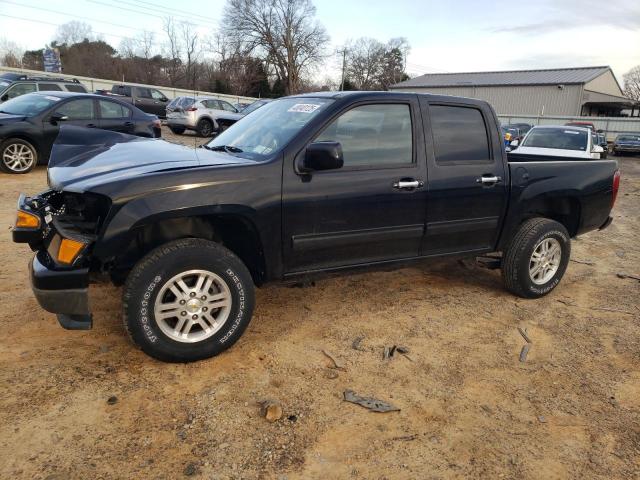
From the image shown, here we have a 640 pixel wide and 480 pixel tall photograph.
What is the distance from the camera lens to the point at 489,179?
4.12 metres

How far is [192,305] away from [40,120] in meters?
8.09

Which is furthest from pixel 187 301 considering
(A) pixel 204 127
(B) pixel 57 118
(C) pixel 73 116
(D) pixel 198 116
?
(A) pixel 204 127

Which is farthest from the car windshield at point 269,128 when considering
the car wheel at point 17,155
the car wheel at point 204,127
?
the car wheel at point 204,127

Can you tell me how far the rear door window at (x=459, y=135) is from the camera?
3.94 meters

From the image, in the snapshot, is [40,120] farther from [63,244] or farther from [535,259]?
[535,259]

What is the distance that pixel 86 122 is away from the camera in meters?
9.83

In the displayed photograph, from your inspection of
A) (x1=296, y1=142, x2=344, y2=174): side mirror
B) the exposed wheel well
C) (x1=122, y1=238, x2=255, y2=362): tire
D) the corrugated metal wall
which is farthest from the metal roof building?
(x1=122, y1=238, x2=255, y2=362): tire

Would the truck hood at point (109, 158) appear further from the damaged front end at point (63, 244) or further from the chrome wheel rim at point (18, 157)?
the chrome wheel rim at point (18, 157)

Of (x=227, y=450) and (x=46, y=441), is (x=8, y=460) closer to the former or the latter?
(x=46, y=441)

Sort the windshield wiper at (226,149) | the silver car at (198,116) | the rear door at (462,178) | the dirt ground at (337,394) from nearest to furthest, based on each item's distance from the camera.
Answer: the dirt ground at (337,394) < the windshield wiper at (226,149) < the rear door at (462,178) < the silver car at (198,116)

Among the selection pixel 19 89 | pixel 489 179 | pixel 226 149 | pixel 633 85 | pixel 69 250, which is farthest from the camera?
pixel 633 85

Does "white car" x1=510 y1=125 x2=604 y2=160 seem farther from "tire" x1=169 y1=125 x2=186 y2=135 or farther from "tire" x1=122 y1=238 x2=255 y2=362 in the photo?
"tire" x1=169 y1=125 x2=186 y2=135

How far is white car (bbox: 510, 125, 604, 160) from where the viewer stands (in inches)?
467

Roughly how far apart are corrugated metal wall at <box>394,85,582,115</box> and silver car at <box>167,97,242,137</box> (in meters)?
28.4
